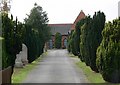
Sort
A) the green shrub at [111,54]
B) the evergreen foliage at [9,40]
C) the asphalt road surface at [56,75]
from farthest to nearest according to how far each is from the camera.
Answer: the asphalt road surface at [56,75] → the evergreen foliage at [9,40] → the green shrub at [111,54]

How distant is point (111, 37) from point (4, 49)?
5.17 metres

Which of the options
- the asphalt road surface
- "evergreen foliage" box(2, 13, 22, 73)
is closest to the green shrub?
the asphalt road surface

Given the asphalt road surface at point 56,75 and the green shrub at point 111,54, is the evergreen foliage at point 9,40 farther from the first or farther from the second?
the green shrub at point 111,54

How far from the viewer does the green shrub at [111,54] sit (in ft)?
59.9

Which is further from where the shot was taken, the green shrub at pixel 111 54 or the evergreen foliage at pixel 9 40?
the evergreen foliage at pixel 9 40

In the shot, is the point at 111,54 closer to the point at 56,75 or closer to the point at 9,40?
the point at 9,40

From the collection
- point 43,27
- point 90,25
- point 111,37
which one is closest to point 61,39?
point 43,27

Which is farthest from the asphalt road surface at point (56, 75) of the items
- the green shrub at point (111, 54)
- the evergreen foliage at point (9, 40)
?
the evergreen foliage at point (9, 40)

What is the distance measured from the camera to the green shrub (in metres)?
18.3

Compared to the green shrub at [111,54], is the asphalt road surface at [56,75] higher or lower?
lower

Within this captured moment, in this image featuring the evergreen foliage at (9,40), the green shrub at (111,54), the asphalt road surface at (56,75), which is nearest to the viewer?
the green shrub at (111,54)

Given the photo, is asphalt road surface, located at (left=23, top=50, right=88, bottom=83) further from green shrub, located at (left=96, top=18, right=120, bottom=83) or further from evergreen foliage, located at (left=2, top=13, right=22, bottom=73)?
evergreen foliage, located at (left=2, top=13, right=22, bottom=73)

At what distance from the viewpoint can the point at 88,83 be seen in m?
19.2

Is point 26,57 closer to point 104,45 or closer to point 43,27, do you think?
point 104,45
